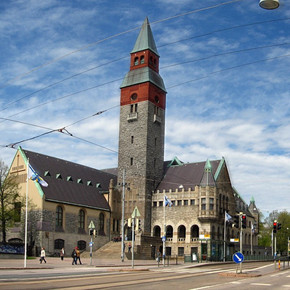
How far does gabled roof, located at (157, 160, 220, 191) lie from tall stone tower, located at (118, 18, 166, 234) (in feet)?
4.86

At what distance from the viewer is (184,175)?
243ft

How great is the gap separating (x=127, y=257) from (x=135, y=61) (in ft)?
111

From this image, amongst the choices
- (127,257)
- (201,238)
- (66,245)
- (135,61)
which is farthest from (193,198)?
(135,61)

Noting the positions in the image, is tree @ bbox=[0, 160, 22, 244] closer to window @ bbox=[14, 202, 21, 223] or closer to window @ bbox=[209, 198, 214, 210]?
window @ bbox=[14, 202, 21, 223]

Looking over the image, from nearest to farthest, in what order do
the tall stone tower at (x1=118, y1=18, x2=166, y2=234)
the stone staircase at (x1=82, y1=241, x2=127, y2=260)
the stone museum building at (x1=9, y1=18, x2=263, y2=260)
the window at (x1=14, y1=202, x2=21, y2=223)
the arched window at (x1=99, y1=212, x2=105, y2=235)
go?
1. the window at (x1=14, y1=202, x2=21, y2=223)
2. the stone staircase at (x1=82, y1=241, x2=127, y2=260)
3. the stone museum building at (x1=9, y1=18, x2=263, y2=260)
4. the arched window at (x1=99, y1=212, x2=105, y2=235)
5. the tall stone tower at (x1=118, y1=18, x2=166, y2=234)

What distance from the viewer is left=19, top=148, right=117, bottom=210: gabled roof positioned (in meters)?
→ 63.0

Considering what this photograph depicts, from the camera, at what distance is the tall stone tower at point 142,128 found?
71438 millimetres

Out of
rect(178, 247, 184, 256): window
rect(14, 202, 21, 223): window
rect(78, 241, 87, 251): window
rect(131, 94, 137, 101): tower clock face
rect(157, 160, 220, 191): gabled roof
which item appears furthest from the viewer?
rect(131, 94, 137, 101): tower clock face

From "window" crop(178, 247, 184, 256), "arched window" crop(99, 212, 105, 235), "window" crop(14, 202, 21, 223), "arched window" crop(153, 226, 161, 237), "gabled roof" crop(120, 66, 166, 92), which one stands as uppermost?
"gabled roof" crop(120, 66, 166, 92)

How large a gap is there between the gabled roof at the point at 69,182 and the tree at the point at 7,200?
3.79 meters

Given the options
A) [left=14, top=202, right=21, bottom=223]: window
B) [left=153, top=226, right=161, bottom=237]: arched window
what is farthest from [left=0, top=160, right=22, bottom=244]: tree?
[left=153, top=226, right=161, bottom=237]: arched window

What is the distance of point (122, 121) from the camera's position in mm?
75125

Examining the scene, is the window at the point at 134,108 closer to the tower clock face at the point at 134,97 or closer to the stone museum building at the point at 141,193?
the stone museum building at the point at 141,193

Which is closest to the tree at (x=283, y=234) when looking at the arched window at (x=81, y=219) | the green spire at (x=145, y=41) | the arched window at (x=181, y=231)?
the arched window at (x=181, y=231)
